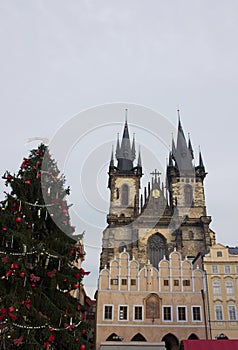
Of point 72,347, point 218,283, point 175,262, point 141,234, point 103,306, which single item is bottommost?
point 72,347

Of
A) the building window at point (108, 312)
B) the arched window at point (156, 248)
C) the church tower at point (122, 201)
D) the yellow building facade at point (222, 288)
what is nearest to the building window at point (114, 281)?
the building window at point (108, 312)

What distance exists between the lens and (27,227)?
7.71m

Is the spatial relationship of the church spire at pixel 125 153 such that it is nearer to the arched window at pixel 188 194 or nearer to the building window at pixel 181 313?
the arched window at pixel 188 194

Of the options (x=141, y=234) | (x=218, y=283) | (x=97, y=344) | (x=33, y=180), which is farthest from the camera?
(x=141, y=234)

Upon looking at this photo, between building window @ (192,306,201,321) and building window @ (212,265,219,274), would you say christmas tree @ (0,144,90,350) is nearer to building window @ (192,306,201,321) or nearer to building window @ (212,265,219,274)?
building window @ (192,306,201,321)

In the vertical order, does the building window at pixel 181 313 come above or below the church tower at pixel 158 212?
below

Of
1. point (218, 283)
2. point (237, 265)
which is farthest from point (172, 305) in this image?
point (237, 265)

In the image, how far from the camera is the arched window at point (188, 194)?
125 feet

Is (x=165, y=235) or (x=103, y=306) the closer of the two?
(x=103, y=306)

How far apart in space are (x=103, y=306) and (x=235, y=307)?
8.84m

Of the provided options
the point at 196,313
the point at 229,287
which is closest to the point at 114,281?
the point at 196,313

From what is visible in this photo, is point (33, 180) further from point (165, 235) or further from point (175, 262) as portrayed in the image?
point (165, 235)

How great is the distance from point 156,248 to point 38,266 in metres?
28.4

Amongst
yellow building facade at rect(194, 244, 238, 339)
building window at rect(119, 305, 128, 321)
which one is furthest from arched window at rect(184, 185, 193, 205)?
building window at rect(119, 305, 128, 321)
